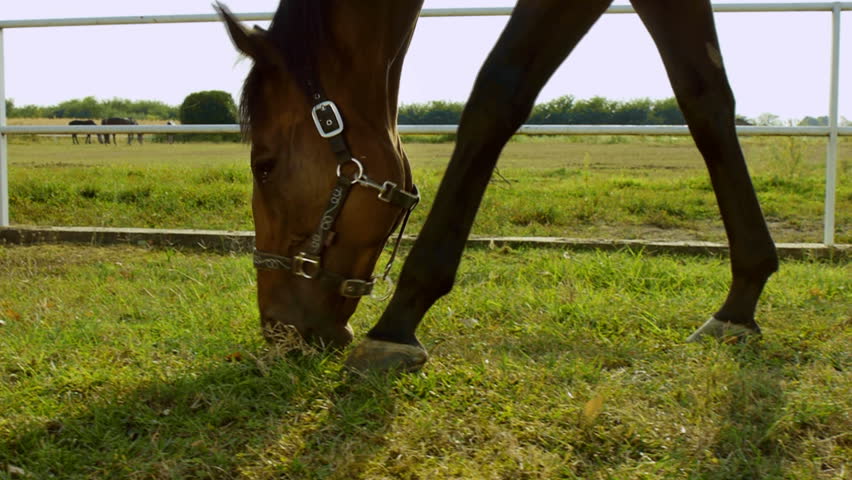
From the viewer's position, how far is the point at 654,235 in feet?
15.8

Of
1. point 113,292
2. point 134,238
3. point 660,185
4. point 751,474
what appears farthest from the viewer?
point 660,185

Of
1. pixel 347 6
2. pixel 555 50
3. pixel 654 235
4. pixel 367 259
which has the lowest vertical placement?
pixel 654 235

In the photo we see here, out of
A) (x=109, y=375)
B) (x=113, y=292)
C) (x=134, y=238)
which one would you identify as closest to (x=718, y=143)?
(x=109, y=375)

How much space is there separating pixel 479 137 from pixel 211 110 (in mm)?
3621

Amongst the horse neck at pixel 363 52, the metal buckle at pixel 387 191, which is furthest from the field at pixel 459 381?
the horse neck at pixel 363 52

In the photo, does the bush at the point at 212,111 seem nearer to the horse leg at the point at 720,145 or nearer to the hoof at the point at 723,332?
the horse leg at the point at 720,145

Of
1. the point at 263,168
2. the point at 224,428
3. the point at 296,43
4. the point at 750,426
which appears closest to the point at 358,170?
the point at 263,168

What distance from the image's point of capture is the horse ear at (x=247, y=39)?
6.48 ft

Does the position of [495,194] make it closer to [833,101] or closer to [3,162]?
Result: [833,101]

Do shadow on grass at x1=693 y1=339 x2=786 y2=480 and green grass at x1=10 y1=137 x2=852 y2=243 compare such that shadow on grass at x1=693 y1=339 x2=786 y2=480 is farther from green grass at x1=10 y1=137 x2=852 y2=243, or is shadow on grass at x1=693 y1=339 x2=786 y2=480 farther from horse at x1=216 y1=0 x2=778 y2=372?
green grass at x1=10 y1=137 x2=852 y2=243

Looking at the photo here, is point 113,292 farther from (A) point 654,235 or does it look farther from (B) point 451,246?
(A) point 654,235

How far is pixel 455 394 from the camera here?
1.85 metres

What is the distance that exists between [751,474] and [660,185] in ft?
18.2

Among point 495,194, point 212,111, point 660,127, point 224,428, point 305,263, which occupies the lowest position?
point 224,428
